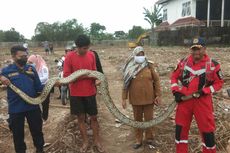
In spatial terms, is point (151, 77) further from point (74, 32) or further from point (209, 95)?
point (74, 32)

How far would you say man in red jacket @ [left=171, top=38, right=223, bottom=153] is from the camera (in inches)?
199

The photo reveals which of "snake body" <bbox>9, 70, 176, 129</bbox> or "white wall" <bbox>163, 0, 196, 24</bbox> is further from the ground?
"white wall" <bbox>163, 0, 196, 24</bbox>

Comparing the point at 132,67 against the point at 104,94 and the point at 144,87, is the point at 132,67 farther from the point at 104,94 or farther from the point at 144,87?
the point at 104,94

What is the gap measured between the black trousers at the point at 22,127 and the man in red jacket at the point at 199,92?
2333mm

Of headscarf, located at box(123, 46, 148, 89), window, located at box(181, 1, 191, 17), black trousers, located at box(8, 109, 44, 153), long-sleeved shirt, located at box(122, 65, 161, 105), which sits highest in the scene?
window, located at box(181, 1, 191, 17)

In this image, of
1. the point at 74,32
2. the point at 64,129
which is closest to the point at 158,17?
the point at 74,32

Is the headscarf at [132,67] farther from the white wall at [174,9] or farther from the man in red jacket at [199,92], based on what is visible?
the white wall at [174,9]

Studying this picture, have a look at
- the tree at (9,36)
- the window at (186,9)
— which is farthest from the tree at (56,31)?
the window at (186,9)

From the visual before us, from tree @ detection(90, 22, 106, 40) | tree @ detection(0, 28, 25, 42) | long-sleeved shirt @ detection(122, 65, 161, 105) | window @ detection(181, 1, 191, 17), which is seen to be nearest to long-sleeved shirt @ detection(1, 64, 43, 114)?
long-sleeved shirt @ detection(122, 65, 161, 105)

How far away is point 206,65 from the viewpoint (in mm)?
5086

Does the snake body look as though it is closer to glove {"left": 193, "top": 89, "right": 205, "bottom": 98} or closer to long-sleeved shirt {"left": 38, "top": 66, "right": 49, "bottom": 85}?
glove {"left": 193, "top": 89, "right": 205, "bottom": 98}

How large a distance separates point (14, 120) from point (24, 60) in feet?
3.21

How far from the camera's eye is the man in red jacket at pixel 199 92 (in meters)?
5.05

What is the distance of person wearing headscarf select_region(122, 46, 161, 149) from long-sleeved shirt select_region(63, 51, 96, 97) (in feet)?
2.15
